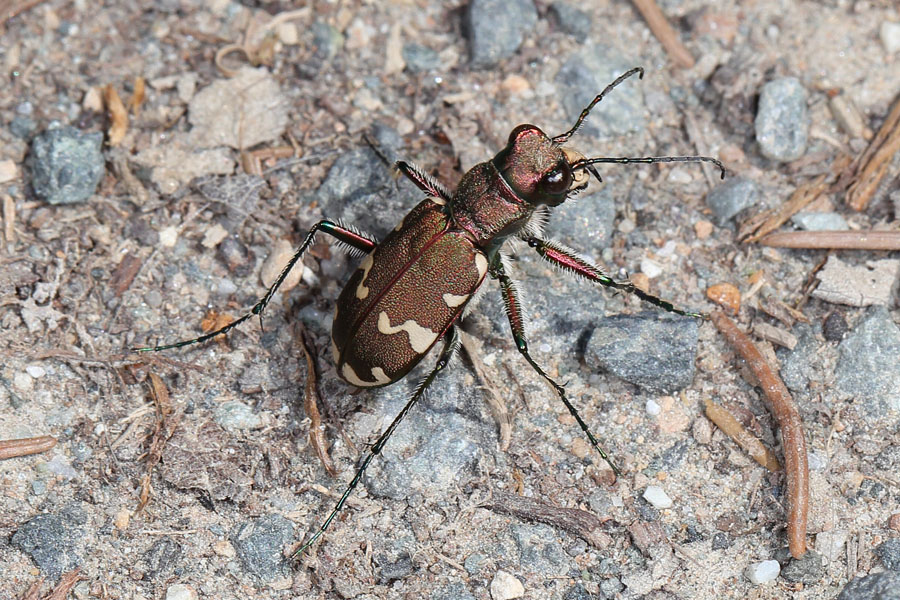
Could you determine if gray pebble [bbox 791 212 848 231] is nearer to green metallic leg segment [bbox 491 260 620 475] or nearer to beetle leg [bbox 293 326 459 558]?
green metallic leg segment [bbox 491 260 620 475]

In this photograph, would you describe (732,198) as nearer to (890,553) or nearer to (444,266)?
(444,266)

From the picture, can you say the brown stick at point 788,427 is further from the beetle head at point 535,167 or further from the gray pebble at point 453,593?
the gray pebble at point 453,593

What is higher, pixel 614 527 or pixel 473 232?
pixel 473 232

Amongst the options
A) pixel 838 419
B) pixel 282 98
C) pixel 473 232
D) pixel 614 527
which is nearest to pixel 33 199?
pixel 282 98

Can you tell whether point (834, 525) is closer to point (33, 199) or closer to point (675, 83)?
point (675, 83)

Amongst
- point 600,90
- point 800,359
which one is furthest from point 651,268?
point 600,90
